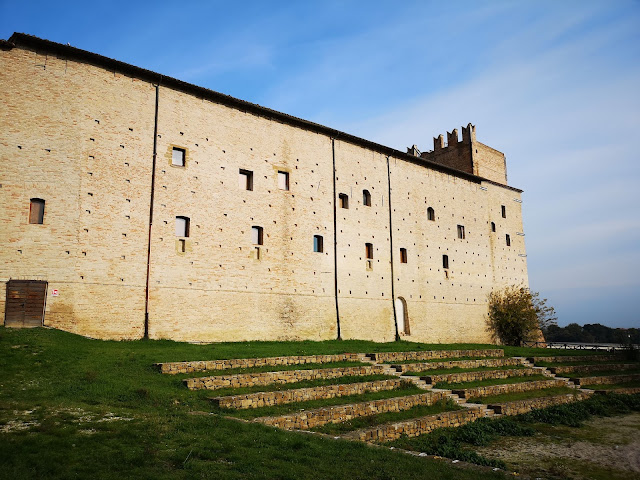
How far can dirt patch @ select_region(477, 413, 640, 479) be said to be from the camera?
9188 mm

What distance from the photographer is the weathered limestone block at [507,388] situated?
14594 mm

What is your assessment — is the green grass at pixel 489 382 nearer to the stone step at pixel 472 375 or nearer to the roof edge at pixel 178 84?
the stone step at pixel 472 375

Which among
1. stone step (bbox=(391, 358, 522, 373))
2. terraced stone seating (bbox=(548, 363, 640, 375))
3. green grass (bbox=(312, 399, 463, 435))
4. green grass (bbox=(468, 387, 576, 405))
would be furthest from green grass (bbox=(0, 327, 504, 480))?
terraced stone seating (bbox=(548, 363, 640, 375))

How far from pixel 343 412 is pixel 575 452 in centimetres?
523

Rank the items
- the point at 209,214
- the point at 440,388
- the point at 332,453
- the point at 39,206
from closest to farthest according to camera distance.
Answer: the point at 332,453 → the point at 440,388 → the point at 39,206 → the point at 209,214

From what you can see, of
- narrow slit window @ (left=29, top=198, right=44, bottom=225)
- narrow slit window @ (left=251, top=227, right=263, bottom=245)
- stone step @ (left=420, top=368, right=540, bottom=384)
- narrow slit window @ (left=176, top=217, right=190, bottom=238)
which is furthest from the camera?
narrow slit window @ (left=251, top=227, right=263, bottom=245)

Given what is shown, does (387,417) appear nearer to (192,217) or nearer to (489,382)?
(489,382)

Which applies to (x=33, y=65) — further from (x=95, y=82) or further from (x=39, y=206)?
(x=39, y=206)

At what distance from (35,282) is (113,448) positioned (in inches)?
432

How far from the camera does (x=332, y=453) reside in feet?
25.4

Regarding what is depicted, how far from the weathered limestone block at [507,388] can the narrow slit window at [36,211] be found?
1460 cm

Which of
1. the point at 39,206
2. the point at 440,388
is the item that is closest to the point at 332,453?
the point at 440,388

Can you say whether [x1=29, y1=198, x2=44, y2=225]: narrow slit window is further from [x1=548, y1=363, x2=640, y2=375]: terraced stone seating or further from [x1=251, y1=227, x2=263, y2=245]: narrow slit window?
[x1=548, y1=363, x2=640, y2=375]: terraced stone seating

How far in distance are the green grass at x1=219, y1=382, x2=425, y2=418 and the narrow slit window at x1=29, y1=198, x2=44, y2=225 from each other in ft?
33.8
